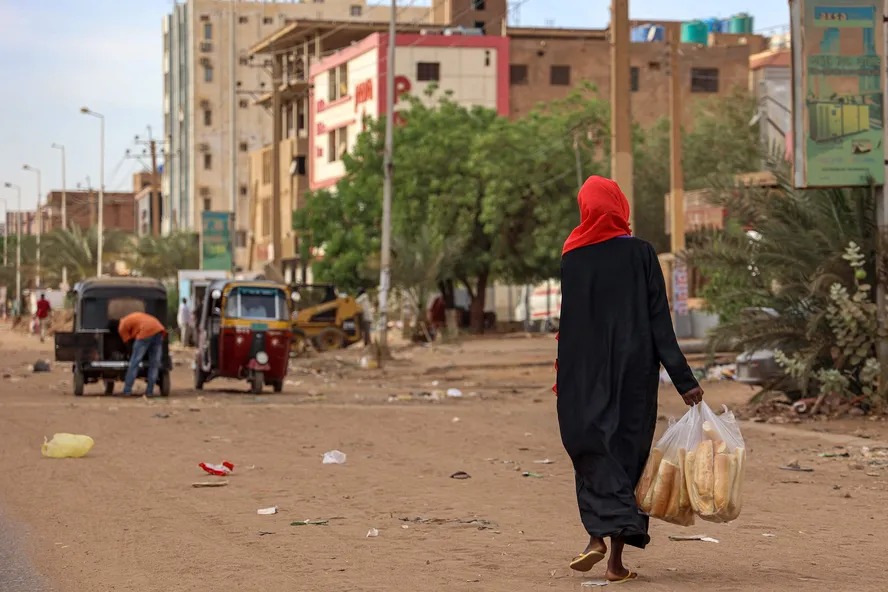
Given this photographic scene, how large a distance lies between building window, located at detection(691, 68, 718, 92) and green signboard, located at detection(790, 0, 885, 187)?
6178cm

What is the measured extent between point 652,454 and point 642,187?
2167 inches

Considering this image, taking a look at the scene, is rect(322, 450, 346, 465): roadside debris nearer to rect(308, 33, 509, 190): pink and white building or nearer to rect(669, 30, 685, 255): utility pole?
rect(669, 30, 685, 255): utility pole

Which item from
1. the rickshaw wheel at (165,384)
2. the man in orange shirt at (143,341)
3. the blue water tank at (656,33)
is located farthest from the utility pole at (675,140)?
the blue water tank at (656,33)

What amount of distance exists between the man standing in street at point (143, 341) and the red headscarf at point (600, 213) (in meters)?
18.5

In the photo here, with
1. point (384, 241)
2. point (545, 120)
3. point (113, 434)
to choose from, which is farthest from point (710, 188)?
point (545, 120)

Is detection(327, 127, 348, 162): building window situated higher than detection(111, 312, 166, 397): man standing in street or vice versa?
detection(327, 127, 348, 162): building window

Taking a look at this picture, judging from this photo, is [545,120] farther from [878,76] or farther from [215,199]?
[215,199]

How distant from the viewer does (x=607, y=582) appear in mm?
7832

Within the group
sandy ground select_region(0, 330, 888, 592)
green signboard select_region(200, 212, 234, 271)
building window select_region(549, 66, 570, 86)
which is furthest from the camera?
building window select_region(549, 66, 570, 86)

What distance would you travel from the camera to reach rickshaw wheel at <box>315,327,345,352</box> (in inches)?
1928

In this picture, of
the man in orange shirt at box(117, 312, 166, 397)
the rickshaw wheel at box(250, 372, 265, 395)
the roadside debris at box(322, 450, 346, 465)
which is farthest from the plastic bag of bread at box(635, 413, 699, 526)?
the rickshaw wheel at box(250, 372, 265, 395)

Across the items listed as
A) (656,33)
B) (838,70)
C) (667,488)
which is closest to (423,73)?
(656,33)

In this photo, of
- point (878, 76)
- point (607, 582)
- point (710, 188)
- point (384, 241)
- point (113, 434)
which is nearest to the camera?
point (607, 582)

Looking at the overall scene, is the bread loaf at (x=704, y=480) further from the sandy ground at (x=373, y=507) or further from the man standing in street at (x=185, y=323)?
the man standing in street at (x=185, y=323)
